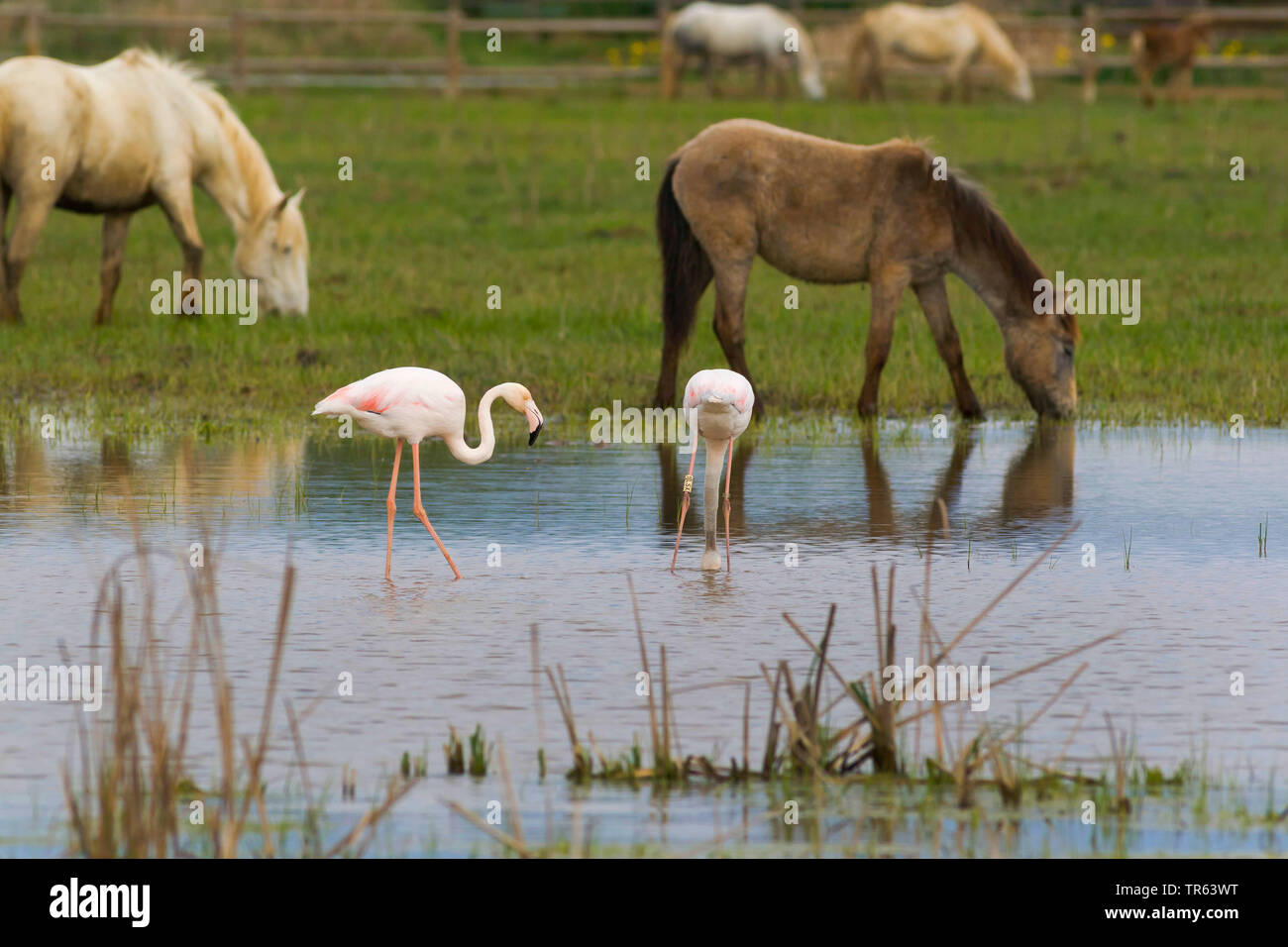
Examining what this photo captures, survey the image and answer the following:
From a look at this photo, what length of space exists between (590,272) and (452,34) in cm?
1716

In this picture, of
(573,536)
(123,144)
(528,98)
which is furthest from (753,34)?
(573,536)

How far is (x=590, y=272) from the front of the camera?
66.7 ft

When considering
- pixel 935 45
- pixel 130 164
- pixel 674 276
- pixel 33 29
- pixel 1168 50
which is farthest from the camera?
pixel 935 45

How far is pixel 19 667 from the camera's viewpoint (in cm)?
716

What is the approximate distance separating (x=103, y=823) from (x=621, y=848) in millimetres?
1209

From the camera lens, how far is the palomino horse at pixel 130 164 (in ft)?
53.4

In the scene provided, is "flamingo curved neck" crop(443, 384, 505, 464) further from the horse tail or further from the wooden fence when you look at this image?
the wooden fence

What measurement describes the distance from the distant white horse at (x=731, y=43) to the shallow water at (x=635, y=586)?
77.4ft

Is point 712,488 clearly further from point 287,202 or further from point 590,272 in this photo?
point 590,272

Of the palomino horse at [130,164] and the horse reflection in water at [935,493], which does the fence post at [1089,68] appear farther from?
the horse reflection in water at [935,493]

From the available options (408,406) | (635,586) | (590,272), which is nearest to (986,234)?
(408,406)

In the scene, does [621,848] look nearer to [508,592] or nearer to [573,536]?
[508,592]

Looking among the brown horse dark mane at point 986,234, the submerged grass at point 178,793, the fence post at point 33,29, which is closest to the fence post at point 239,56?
the fence post at point 33,29
